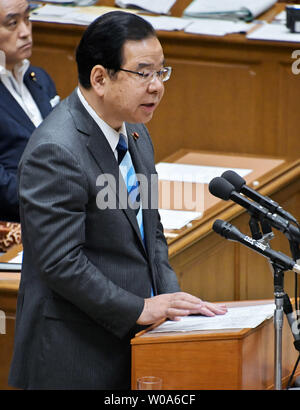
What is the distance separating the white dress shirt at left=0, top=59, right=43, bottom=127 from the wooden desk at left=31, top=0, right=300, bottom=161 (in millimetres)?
549

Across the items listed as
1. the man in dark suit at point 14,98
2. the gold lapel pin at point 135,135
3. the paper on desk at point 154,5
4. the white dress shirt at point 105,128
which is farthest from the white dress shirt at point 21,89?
the white dress shirt at point 105,128

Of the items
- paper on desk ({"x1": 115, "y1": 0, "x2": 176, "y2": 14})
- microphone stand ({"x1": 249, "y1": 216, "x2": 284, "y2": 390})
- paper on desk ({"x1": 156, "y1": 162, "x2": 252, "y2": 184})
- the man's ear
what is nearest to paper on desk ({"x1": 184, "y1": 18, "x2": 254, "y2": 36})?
paper on desk ({"x1": 115, "y1": 0, "x2": 176, "y2": 14})

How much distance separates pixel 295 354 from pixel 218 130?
179 cm

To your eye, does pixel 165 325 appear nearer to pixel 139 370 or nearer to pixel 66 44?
pixel 139 370

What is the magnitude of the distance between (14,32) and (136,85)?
1654 millimetres

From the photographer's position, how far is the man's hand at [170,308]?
2096 millimetres

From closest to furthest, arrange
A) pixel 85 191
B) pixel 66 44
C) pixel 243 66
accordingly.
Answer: pixel 85 191 → pixel 243 66 → pixel 66 44

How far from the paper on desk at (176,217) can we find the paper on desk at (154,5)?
1.27 metres

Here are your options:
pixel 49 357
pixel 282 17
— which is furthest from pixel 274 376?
pixel 282 17

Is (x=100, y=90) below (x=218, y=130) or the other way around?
below

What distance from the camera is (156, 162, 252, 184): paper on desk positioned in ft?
11.8
